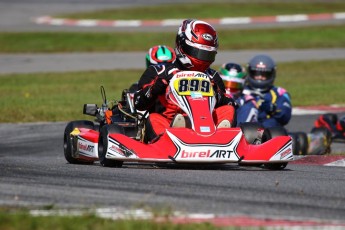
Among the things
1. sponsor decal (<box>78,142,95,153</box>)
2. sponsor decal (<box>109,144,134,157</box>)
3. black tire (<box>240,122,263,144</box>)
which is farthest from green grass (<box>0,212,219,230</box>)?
sponsor decal (<box>78,142,95,153</box>)

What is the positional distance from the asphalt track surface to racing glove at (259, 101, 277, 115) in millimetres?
3666

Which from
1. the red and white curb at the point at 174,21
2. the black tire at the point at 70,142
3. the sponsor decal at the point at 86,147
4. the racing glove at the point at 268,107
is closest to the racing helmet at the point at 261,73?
A: the racing glove at the point at 268,107

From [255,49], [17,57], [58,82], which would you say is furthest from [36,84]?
[255,49]

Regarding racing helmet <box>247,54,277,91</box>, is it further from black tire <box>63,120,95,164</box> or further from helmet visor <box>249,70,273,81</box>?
black tire <box>63,120,95,164</box>

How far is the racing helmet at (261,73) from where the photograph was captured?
12570mm

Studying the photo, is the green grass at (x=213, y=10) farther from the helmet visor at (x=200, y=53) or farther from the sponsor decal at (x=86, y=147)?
the helmet visor at (x=200, y=53)

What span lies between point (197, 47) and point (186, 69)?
0.23 m

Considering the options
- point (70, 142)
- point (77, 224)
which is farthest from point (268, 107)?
point (77, 224)

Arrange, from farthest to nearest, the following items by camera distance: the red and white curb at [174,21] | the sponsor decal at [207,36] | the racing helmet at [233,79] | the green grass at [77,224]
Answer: the red and white curb at [174,21] → the racing helmet at [233,79] → the sponsor decal at [207,36] → the green grass at [77,224]

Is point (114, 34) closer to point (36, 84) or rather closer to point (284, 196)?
point (36, 84)

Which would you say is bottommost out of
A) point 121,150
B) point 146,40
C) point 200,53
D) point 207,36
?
point 146,40

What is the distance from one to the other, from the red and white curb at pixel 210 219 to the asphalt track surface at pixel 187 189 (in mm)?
79

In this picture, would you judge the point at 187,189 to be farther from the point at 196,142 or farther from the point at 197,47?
the point at 197,47

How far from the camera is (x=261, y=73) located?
41.3 feet
